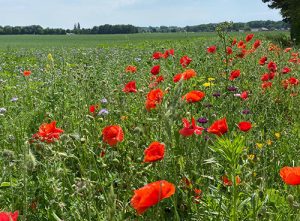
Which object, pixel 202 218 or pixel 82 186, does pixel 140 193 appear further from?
pixel 202 218

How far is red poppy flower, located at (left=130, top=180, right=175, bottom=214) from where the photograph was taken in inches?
57.5

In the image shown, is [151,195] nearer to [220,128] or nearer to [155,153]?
[155,153]

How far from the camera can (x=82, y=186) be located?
1.83 meters

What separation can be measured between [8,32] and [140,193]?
87850 millimetres

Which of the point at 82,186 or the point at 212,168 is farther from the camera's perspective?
the point at 212,168

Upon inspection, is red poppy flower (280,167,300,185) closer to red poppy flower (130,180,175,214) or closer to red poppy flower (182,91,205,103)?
red poppy flower (130,180,175,214)

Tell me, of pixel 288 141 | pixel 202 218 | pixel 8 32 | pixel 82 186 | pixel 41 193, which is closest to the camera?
pixel 82 186

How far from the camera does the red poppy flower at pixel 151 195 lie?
4.79 ft

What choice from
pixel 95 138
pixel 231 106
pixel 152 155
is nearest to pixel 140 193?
pixel 152 155

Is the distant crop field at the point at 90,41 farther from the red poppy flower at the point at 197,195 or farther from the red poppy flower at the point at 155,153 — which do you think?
the red poppy flower at the point at 155,153

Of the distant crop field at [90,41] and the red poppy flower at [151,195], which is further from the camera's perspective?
the distant crop field at [90,41]

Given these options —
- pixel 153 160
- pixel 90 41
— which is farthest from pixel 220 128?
pixel 90 41

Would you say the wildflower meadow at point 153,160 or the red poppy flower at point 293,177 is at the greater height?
the red poppy flower at point 293,177

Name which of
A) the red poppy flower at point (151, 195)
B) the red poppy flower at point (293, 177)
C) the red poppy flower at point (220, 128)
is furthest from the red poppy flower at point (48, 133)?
the red poppy flower at point (293, 177)
